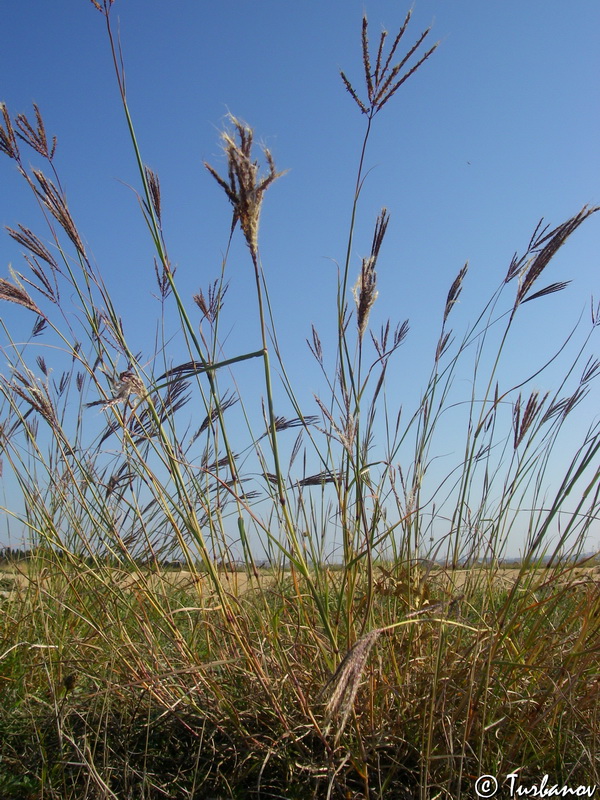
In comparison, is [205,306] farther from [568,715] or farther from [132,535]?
[568,715]

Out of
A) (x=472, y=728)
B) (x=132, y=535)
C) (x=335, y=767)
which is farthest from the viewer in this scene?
(x=132, y=535)

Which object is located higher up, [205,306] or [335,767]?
[205,306]

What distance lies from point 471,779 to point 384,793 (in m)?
0.20

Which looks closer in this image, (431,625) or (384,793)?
(384,793)

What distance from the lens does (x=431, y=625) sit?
1.63 meters

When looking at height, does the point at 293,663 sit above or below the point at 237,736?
above

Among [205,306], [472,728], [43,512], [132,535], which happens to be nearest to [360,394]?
[205,306]

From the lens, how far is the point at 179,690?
1636mm

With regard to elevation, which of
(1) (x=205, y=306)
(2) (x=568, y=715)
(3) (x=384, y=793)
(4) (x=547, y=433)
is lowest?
(3) (x=384, y=793)

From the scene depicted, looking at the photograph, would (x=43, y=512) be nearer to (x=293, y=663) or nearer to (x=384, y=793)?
(x=293, y=663)

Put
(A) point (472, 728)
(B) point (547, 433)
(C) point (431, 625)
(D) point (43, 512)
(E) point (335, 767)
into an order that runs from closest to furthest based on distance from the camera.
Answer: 1. (E) point (335, 767)
2. (A) point (472, 728)
3. (C) point (431, 625)
4. (D) point (43, 512)
5. (B) point (547, 433)

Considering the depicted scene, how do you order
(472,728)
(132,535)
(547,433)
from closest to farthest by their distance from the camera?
(472,728)
(547,433)
(132,535)

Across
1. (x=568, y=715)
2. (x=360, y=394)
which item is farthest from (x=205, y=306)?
(x=568, y=715)

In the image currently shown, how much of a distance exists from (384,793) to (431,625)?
15.8 inches
